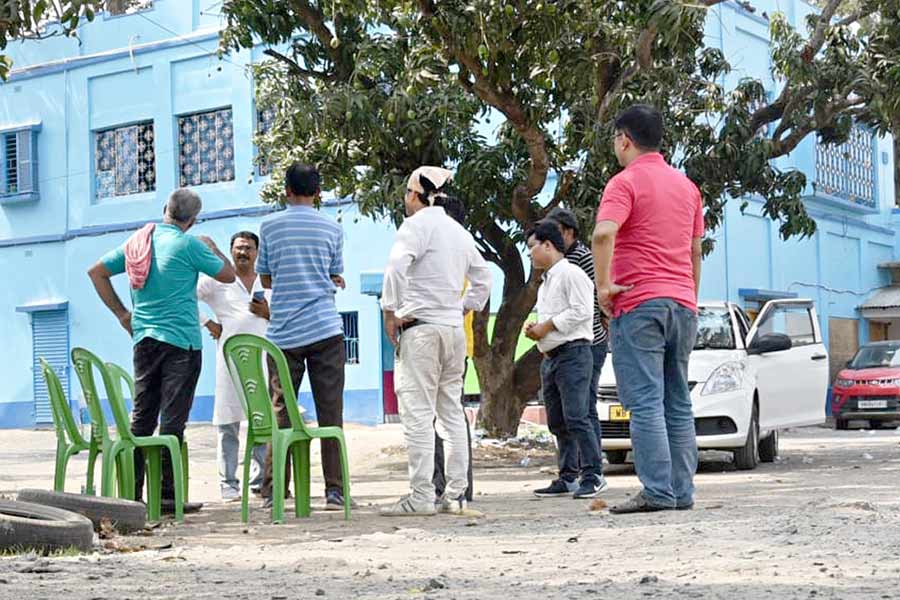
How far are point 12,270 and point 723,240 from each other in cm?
1393

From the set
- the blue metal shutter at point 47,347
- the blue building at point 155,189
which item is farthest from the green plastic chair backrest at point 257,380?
the blue metal shutter at point 47,347

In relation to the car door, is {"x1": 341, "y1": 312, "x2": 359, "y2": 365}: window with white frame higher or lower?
higher

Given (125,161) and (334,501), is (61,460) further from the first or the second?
(125,161)

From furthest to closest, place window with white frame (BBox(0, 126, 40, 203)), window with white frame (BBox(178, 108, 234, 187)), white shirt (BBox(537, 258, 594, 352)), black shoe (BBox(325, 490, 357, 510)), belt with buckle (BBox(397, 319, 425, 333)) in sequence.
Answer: window with white frame (BBox(0, 126, 40, 203)) → window with white frame (BBox(178, 108, 234, 187)) → white shirt (BBox(537, 258, 594, 352)) → black shoe (BBox(325, 490, 357, 510)) → belt with buckle (BBox(397, 319, 425, 333))

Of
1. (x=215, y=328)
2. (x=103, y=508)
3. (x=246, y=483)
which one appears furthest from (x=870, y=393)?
(x=103, y=508)

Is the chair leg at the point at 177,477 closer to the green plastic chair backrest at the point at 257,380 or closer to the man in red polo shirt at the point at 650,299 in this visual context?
the green plastic chair backrest at the point at 257,380

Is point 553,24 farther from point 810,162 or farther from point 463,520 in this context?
point 810,162

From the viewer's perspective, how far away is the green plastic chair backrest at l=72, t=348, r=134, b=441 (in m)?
9.63

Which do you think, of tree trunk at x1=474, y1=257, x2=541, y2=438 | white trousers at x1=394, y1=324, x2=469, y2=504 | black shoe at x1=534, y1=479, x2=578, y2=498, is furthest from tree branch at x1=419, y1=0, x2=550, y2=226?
white trousers at x1=394, y1=324, x2=469, y2=504

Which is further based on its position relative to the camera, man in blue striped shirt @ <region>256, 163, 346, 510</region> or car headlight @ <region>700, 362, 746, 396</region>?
car headlight @ <region>700, 362, 746, 396</region>

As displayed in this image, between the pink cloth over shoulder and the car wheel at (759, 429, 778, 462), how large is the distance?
7867mm

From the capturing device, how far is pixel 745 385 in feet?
48.4

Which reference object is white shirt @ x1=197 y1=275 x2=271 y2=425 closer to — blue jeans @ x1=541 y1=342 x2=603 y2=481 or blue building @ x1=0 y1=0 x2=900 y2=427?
blue jeans @ x1=541 y1=342 x2=603 y2=481

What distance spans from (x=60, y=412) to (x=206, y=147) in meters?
20.0
